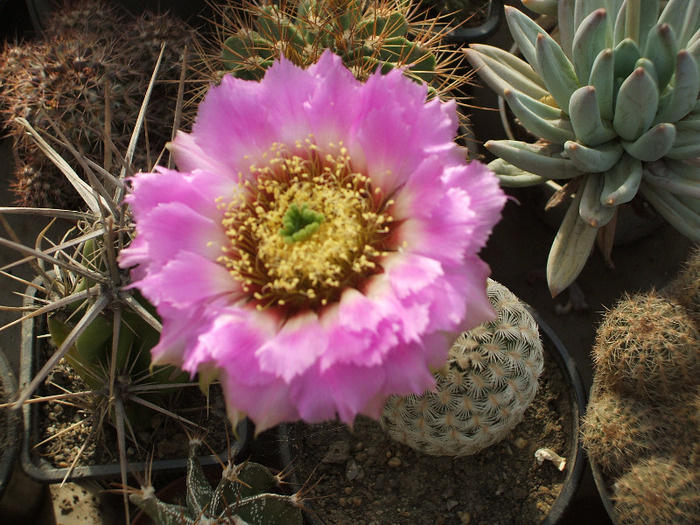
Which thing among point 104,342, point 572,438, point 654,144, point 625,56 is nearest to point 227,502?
point 104,342

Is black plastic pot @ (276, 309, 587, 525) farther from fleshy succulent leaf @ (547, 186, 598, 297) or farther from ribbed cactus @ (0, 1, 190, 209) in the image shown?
ribbed cactus @ (0, 1, 190, 209)

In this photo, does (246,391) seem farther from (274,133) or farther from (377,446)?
(377,446)

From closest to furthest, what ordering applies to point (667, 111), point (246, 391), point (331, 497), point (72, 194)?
point (246, 391) < point (667, 111) < point (331, 497) < point (72, 194)

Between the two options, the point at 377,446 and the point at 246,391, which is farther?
the point at 377,446

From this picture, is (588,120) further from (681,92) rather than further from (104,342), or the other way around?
(104,342)

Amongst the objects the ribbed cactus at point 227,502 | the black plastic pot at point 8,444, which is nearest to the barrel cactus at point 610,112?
the ribbed cactus at point 227,502

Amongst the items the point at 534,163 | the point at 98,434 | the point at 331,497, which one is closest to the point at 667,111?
the point at 534,163

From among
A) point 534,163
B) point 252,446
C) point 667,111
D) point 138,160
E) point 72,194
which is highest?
point 667,111
